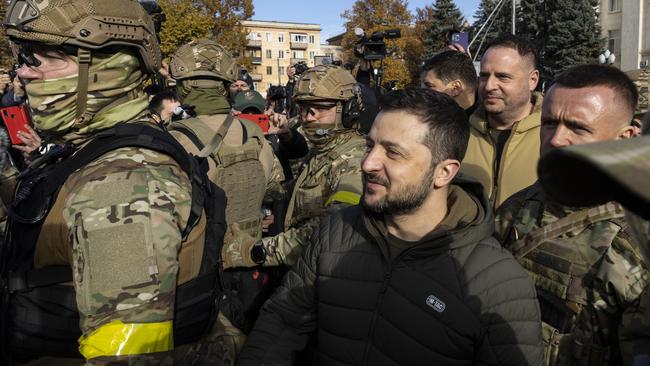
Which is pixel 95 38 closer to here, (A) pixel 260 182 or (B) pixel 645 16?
(A) pixel 260 182

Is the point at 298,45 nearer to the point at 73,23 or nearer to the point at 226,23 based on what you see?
the point at 226,23

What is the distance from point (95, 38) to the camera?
194cm

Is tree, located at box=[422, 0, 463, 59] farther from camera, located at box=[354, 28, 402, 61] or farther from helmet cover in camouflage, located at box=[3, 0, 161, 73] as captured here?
helmet cover in camouflage, located at box=[3, 0, 161, 73]

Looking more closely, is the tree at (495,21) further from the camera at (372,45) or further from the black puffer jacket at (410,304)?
the black puffer jacket at (410,304)

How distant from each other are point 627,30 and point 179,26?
33442 millimetres

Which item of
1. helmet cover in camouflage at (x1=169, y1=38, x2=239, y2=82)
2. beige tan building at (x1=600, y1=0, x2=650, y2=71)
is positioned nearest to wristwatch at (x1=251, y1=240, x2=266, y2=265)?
helmet cover in camouflage at (x1=169, y1=38, x2=239, y2=82)

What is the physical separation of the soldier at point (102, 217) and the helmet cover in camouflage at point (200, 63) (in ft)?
7.53

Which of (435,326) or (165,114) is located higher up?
(165,114)

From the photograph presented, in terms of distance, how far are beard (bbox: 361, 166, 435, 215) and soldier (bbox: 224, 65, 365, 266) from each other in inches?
34.6

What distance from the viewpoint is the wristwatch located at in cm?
323

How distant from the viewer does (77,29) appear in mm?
1905

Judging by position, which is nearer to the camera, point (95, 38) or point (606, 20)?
point (95, 38)

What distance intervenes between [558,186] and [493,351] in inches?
58.6

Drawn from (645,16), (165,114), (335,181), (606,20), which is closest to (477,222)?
(335,181)
